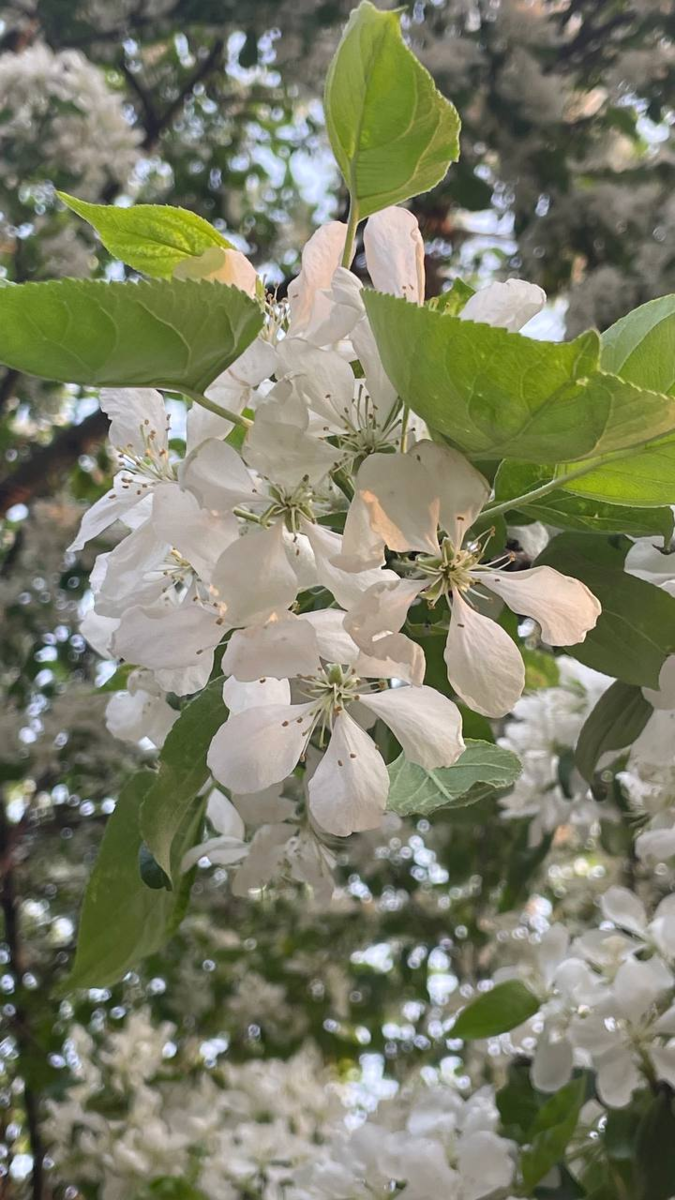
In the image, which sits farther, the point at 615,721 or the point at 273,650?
the point at 615,721

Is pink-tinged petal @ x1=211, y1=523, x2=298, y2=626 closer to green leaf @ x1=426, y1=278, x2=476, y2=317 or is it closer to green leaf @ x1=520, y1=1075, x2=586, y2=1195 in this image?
green leaf @ x1=426, y1=278, x2=476, y2=317

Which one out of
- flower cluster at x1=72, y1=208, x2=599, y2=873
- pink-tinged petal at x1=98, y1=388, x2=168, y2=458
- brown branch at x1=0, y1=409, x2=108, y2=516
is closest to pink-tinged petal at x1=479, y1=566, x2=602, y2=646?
flower cluster at x1=72, y1=208, x2=599, y2=873

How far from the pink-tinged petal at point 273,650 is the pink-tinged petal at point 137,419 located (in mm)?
171

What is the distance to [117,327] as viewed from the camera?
0.38 meters

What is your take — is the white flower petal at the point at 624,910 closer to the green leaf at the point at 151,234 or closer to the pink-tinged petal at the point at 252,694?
the pink-tinged petal at the point at 252,694

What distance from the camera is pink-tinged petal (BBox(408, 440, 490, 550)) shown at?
0.41 meters

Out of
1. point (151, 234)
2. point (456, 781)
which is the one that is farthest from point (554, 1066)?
point (151, 234)

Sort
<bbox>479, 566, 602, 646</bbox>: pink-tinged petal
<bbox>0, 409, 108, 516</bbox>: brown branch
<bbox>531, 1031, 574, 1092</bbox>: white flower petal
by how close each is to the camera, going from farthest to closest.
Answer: <bbox>0, 409, 108, 516</bbox>: brown branch, <bbox>531, 1031, 574, 1092</bbox>: white flower petal, <bbox>479, 566, 602, 646</bbox>: pink-tinged petal

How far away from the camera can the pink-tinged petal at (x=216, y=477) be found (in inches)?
17.2

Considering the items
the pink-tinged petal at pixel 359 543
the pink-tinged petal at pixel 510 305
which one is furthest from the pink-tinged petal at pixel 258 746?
the pink-tinged petal at pixel 510 305

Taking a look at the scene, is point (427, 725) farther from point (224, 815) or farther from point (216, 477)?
point (224, 815)

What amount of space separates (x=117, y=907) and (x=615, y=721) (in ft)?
1.14

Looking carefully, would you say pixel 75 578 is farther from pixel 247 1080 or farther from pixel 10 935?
pixel 247 1080

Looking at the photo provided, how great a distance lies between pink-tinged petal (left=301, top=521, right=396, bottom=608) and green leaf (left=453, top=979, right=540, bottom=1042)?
58 centimetres
